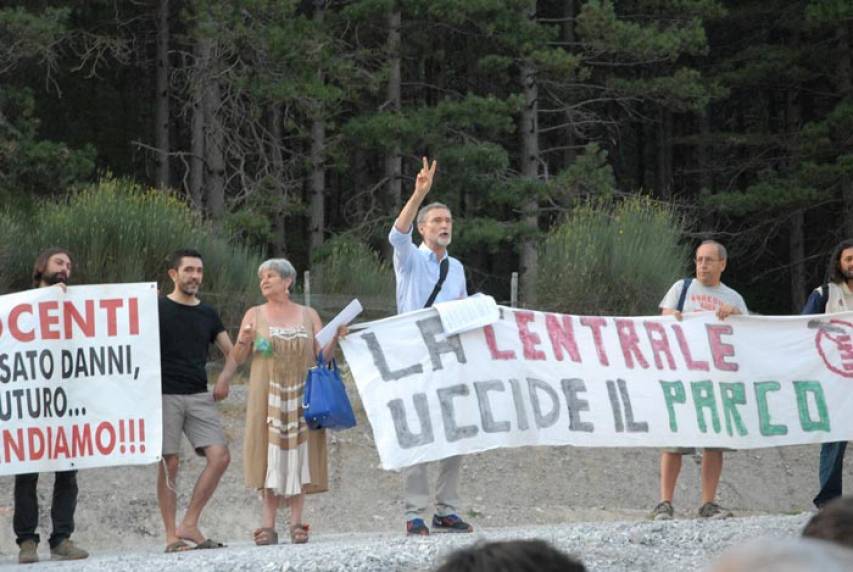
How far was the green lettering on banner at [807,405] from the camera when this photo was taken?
10750mm

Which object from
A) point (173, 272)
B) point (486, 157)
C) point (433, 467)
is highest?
point (486, 157)

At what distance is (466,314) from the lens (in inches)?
392

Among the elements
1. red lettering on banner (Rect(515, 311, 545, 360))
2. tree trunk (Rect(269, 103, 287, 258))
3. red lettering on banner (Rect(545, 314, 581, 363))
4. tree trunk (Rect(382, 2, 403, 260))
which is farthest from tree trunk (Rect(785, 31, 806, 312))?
red lettering on banner (Rect(515, 311, 545, 360))

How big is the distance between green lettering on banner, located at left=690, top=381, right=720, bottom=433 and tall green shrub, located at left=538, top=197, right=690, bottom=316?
325 inches

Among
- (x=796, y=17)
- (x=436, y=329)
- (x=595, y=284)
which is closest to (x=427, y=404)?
(x=436, y=329)

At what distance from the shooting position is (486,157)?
95.0 ft

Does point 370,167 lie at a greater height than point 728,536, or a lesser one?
greater

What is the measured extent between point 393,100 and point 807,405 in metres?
21.5

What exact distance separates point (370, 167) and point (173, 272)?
35.2m

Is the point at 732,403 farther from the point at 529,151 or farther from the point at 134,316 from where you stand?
the point at 529,151

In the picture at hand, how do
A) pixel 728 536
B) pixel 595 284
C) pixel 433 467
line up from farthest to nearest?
pixel 595 284
pixel 433 467
pixel 728 536

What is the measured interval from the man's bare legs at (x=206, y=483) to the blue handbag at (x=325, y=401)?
71 cm

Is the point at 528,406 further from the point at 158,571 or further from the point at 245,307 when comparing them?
the point at 245,307

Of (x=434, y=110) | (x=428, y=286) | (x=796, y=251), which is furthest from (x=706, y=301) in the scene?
(x=796, y=251)
